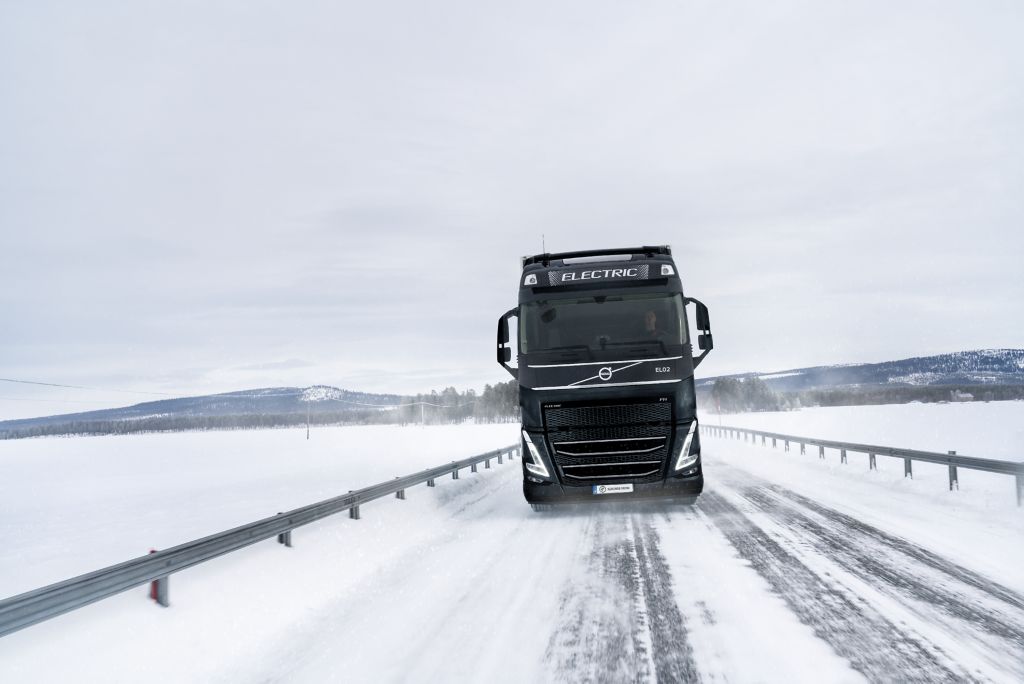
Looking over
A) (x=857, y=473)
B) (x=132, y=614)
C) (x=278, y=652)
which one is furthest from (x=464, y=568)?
(x=857, y=473)

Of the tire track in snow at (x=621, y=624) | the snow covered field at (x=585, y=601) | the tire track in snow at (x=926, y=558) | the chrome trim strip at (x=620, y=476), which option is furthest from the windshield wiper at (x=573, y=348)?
the tire track in snow at (x=926, y=558)

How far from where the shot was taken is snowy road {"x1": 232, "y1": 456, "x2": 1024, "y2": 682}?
13.4 feet

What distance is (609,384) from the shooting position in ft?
29.9

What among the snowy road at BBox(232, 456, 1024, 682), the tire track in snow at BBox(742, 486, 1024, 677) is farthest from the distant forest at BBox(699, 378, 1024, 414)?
the snowy road at BBox(232, 456, 1024, 682)

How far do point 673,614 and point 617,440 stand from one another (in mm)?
4021

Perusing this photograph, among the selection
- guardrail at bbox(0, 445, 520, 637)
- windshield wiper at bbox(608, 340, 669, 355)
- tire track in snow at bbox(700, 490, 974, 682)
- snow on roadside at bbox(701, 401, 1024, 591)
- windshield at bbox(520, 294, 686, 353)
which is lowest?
snow on roadside at bbox(701, 401, 1024, 591)

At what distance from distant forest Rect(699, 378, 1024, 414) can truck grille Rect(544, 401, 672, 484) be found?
12271 cm

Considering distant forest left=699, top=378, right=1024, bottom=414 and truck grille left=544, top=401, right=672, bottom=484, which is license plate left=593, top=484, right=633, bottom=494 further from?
distant forest left=699, top=378, right=1024, bottom=414

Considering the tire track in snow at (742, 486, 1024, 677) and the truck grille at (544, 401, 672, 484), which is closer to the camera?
the tire track in snow at (742, 486, 1024, 677)

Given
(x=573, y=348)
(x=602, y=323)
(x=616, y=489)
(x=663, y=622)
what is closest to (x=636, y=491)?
(x=616, y=489)

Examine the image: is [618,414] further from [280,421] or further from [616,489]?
[280,421]

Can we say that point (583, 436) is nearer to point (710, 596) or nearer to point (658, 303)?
point (658, 303)

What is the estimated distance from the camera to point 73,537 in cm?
1142

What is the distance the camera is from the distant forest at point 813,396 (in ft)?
411
